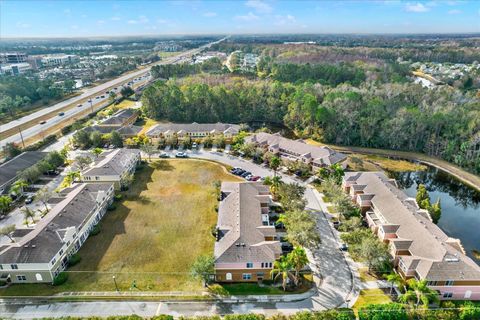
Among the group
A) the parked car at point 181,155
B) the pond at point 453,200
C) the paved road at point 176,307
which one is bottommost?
the pond at point 453,200

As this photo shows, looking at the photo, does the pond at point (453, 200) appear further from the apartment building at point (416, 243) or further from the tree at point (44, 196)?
the tree at point (44, 196)


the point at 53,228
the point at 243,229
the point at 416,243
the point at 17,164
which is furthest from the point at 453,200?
the point at 17,164

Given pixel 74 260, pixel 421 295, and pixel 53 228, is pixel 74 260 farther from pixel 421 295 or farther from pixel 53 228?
pixel 421 295

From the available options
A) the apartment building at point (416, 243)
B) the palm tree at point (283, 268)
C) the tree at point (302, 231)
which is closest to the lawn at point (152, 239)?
the palm tree at point (283, 268)

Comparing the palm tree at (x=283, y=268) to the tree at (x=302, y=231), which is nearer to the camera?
the palm tree at (x=283, y=268)

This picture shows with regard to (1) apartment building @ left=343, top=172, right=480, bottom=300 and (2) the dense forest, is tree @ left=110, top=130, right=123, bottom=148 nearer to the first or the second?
(2) the dense forest
